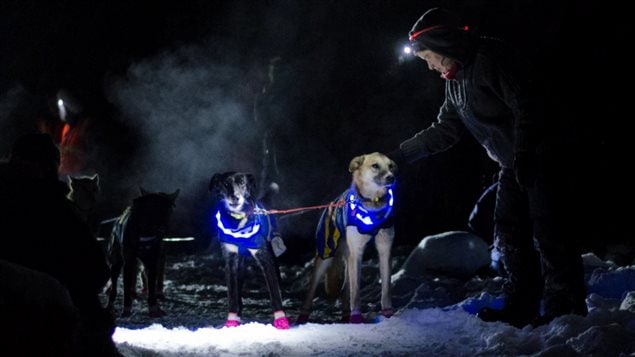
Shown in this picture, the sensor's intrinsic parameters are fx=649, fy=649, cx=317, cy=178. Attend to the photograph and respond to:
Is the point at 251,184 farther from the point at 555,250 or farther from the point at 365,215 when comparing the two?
the point at 555,250

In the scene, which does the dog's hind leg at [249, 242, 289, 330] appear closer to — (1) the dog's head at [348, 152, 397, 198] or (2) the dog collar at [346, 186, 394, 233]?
(2) the dog collar at [346, 186, 394, 233]

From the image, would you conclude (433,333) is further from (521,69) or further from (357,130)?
(357,130)

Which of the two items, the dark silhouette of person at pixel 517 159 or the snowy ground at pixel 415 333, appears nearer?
the snowy ground at pixel 415 333

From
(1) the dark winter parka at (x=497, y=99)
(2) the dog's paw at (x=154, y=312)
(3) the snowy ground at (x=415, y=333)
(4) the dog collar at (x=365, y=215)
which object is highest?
(1) the dark winter parka at (x=497, y=99)

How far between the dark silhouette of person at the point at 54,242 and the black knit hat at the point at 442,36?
275 cm

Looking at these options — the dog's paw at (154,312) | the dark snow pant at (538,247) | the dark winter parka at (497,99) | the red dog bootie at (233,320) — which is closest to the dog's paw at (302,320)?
the red dog bootie at (233,320)

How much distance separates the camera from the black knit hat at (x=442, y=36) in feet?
15.0

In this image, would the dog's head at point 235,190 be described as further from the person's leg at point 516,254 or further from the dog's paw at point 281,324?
the person's leg at point 516,254

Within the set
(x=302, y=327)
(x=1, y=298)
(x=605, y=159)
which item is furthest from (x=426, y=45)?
(x=605, y=159)

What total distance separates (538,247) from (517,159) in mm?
620

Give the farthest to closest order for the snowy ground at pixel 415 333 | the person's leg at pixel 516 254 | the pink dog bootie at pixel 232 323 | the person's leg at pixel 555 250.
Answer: the pink dog bootie at pixel 232 323, the person's leg at pixel 516 254, the person's leg at pixel 555 250, the snowy ground at pixel 415 333

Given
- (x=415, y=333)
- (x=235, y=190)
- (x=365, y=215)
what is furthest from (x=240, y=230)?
(x=415, y=333)

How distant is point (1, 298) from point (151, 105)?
65.2ft

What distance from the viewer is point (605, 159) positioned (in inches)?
429
